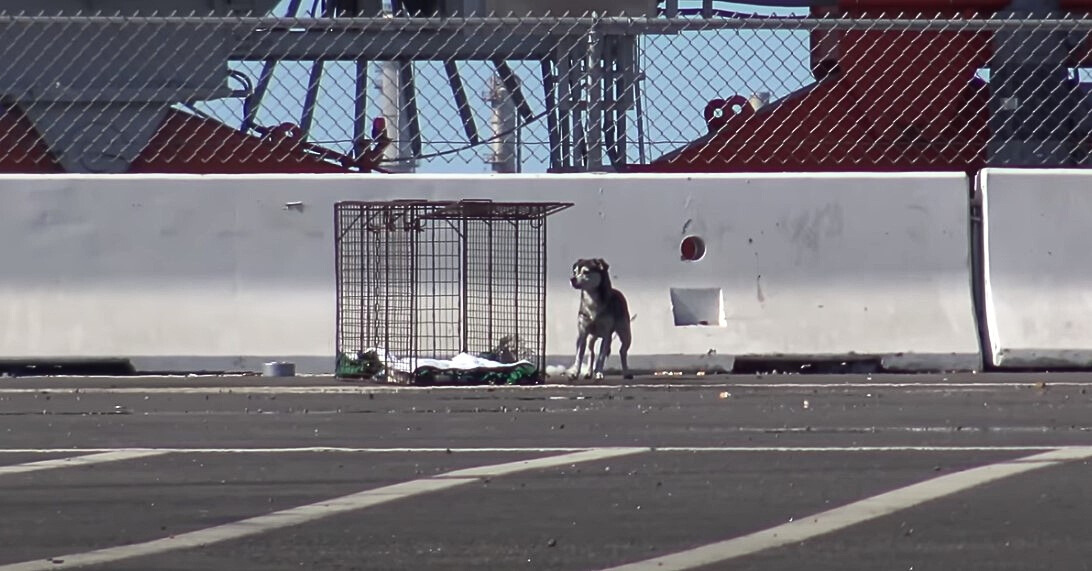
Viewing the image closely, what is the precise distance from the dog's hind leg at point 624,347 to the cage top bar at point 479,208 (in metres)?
0.76

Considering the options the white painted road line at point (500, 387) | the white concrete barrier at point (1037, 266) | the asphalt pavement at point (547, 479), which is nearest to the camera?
the asphalt pavement at point (547, 479)

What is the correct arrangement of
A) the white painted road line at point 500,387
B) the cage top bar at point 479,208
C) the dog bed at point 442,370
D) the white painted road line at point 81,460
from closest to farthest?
the white painted road line at point 81,460 < the white painted road line at point 500,387 < the dog bed at point 442,370 < the cage top bar at point 479,208

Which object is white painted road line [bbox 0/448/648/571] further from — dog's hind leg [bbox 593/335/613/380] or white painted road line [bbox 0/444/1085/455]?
dog's hind leg [bbox 593/335/613/380]

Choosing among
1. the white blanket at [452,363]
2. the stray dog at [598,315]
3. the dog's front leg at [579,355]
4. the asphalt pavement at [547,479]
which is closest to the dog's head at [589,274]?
the stray dog at [598,315]

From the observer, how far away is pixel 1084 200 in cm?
1112

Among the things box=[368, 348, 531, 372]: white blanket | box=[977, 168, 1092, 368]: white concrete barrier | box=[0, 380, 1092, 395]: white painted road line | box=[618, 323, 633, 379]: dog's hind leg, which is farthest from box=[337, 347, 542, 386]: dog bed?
box=[977, 168, 1092, 368]: white concrete barrier

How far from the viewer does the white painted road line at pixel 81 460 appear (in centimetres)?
680

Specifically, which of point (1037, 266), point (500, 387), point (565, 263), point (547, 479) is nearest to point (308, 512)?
point (547, 479)

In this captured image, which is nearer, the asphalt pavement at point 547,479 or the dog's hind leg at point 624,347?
the asphalt pavement at point 547,479

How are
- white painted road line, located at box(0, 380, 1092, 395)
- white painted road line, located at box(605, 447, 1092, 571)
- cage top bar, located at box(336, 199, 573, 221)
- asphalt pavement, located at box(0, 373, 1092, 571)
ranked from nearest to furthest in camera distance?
white painted road line, located at box(605, 447, 1092, 571) → asphalt pavement, located at box(0, 373, 1092, 571) → white painted road line, located at box(0, 380, 1092, 395) → cage top bar, located at box(336, 199, 573, 221)

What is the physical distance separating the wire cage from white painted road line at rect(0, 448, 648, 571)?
11.8 feet

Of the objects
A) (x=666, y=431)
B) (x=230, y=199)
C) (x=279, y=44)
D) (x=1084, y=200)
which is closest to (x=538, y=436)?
(x=666, y=431)

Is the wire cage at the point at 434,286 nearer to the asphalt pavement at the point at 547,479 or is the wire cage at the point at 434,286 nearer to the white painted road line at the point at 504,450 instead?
the asphalt pavement at the point at 547,479

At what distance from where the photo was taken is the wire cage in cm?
1081
